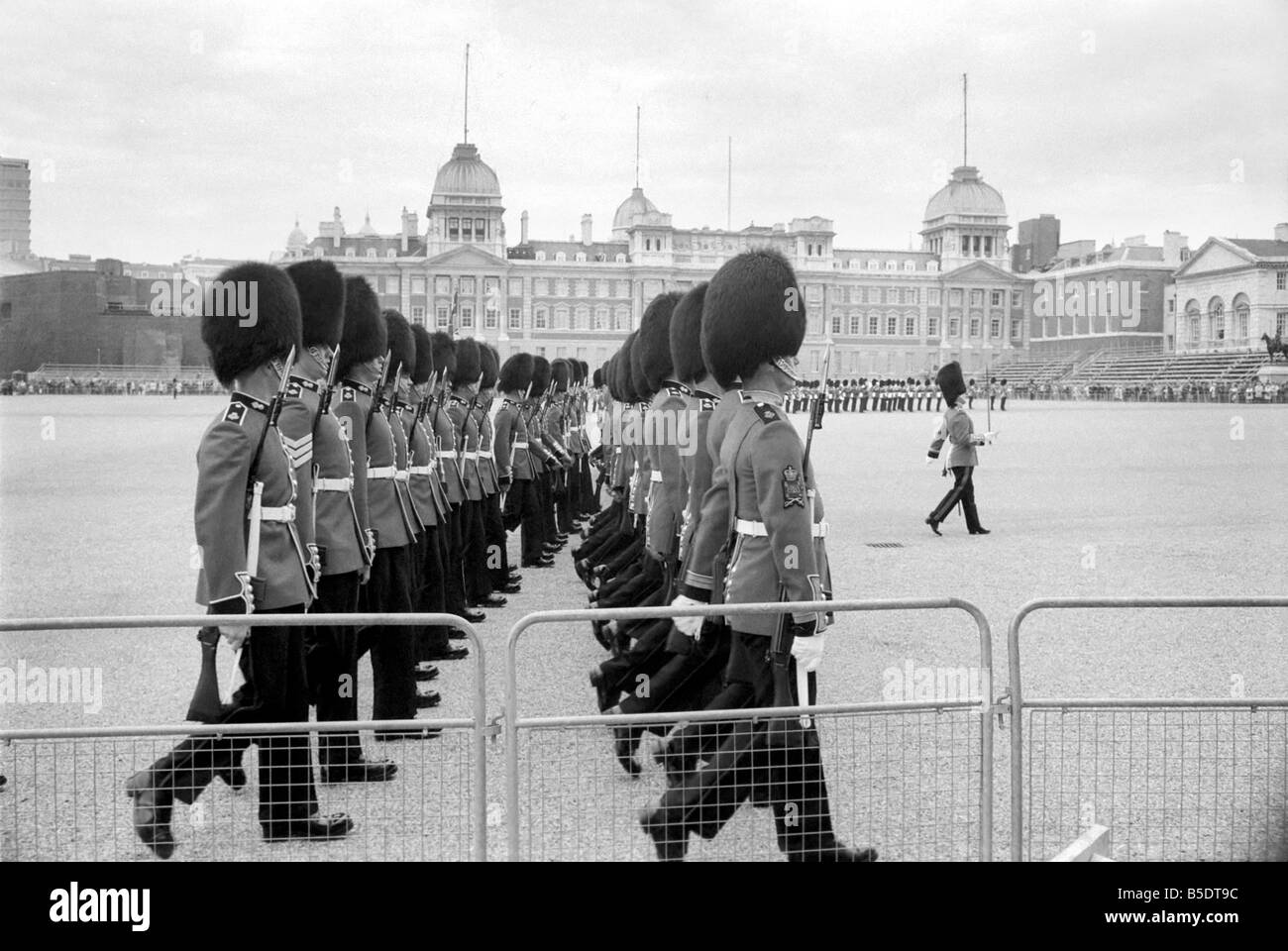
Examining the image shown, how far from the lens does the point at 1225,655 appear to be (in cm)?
629

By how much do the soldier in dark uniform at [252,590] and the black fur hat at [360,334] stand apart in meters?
1.22

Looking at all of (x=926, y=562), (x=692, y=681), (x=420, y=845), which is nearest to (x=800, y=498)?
(x=692, y=681)

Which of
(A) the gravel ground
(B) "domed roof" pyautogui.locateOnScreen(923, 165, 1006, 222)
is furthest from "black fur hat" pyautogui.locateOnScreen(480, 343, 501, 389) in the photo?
(B) "domed roof" pyautogui.locateOnScreen(923, 165, 1006, 222)

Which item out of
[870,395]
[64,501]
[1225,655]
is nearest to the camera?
[1225,655]

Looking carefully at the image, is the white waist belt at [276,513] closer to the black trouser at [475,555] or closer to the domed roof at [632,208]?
the black trouser at [475,555]

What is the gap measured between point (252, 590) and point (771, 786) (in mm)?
1609

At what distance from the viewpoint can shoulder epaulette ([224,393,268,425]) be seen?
386 cm

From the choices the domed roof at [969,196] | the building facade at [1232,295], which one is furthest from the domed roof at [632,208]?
the building facade at [1232,295]

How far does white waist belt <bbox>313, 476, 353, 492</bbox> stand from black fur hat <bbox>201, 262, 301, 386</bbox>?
489mm

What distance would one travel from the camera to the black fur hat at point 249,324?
420 centimetres

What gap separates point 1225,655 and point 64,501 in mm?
11441

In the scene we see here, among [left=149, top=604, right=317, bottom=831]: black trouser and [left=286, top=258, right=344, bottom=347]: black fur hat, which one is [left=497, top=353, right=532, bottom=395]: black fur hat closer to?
[left=286, top=258, right=344, bottom=347]: black fur hat
